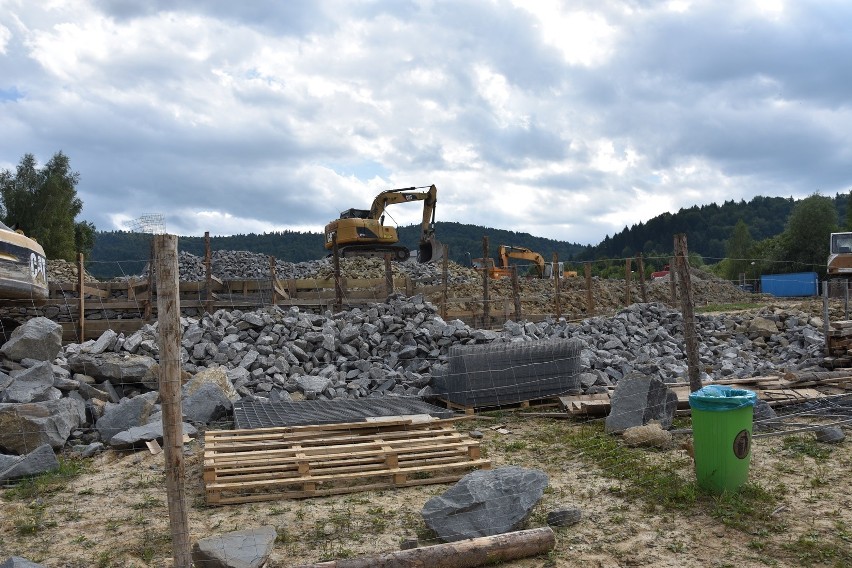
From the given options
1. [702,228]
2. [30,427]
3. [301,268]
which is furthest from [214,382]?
[702,228]

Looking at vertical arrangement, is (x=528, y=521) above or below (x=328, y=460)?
below

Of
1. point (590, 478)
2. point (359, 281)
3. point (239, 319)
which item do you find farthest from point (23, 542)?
point (359, 281)

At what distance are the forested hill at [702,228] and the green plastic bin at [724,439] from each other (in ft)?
324

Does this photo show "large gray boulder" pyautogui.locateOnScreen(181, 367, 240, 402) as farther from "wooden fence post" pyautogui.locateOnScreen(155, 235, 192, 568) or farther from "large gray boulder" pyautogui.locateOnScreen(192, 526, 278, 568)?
"wooden fence post" pyautogui.locateOnScreen(155, 235, 192, 568)

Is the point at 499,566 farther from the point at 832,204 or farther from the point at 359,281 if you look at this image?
the point at 832,204

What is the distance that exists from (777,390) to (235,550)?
25.8 ft

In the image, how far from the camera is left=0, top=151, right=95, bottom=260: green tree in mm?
37219

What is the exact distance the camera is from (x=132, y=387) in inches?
433

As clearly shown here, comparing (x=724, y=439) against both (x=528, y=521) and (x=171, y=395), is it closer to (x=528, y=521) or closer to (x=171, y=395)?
(x=528, y=521)

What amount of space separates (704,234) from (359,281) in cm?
9946

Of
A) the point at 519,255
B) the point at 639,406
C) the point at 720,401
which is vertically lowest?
the point at 639,406

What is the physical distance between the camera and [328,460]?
23.1ft

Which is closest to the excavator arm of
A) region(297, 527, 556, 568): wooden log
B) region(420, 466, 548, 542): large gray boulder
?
region(420, 466, 548, 542): large gray boulder

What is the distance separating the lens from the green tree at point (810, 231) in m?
49.8
